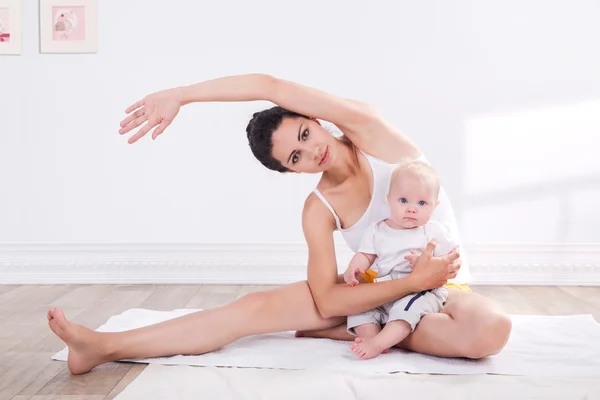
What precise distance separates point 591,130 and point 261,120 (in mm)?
2514

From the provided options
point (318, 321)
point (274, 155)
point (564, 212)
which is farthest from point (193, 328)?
point (564, 212)

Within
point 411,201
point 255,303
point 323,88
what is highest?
point 323,88

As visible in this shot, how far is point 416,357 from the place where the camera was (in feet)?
7.09

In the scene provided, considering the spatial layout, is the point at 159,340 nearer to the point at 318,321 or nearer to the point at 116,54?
the point at 318,321

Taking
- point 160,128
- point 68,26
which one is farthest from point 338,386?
point 68,26

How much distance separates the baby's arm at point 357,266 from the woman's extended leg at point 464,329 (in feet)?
0.75

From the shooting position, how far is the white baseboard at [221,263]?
3.99 metres

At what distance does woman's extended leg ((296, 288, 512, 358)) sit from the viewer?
6.64 feet

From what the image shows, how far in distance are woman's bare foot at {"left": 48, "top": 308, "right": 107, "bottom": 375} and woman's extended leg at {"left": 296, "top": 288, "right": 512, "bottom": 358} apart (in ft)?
3.03

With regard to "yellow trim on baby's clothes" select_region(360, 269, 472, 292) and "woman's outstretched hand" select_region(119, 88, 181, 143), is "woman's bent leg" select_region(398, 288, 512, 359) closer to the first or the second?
"yellow trim on baby's clothes" select_region(360, 269, 472, 292)

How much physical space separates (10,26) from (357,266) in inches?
111

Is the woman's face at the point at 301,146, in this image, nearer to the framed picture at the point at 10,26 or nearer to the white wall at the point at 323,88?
the white wall at the point at 323,88

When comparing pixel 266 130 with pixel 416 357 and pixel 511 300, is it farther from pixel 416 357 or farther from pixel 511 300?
pixel 511 300

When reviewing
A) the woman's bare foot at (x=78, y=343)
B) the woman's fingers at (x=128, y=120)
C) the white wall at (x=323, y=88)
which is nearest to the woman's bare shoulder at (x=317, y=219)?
the woman's fingers at (x=128, y=120)
